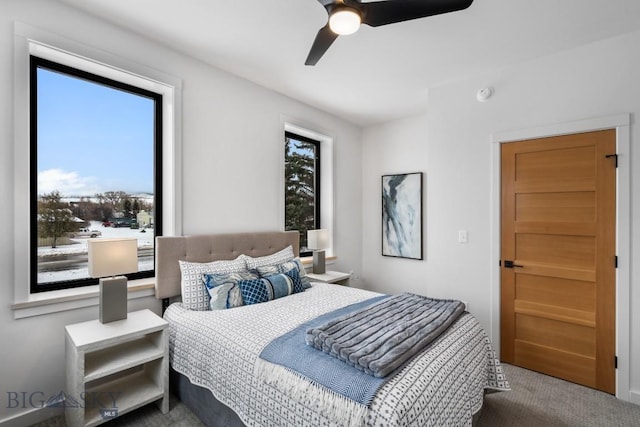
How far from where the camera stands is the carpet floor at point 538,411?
2.09 meters

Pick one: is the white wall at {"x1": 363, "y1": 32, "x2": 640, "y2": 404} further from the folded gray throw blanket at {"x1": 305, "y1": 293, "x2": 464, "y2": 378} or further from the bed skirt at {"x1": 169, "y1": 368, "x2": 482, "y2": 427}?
the bed skirt at {"x1": 169, "y1": 368, "x2": 482, "y2": 427}

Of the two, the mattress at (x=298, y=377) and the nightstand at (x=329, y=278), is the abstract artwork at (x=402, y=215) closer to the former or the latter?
the nightstand at (x=329, y=278)

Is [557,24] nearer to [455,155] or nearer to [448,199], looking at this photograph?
[455,155]

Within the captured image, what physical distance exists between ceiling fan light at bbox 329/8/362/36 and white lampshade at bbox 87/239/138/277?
6.08ft

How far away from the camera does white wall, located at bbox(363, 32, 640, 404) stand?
2459 mm

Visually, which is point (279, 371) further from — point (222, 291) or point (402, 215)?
point (402, 215)

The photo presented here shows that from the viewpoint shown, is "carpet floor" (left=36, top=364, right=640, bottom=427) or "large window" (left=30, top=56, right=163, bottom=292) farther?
"large window" (left=30, top=56, right=163, bottom=292)

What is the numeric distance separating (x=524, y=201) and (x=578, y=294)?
878 millimetres

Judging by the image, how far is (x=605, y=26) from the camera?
236cm

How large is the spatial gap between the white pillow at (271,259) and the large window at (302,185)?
658 mm

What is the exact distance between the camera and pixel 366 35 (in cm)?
251

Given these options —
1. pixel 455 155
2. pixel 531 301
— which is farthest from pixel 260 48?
pixel 531 301

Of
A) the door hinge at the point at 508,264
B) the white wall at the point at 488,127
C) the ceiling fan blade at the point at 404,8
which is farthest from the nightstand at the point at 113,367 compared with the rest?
the door hinge at the point at 508,264

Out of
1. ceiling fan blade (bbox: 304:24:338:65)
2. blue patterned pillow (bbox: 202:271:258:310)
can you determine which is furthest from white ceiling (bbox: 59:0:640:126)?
blue patterned pillow (bbox: 202:271:258:310)
